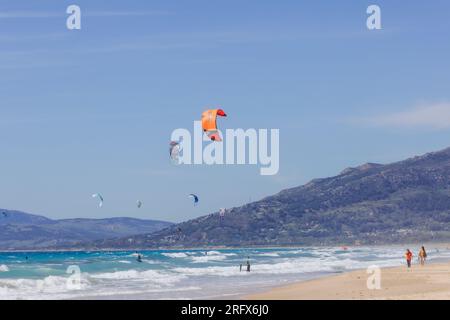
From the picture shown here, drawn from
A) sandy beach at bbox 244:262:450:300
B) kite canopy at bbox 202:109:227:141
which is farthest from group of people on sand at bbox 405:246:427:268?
kite canopy at bbox 202:109:227:141

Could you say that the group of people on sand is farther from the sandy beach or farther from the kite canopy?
the kite canopy

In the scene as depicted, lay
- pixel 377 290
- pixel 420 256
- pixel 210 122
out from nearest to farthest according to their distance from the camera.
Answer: pixel 377 290, pixel 210 122, pixel 420 256

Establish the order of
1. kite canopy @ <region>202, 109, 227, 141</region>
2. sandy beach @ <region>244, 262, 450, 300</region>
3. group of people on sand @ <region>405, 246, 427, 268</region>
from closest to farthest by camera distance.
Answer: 1. sandy beach @ <region>244, 262, 450, 300</region>
2. kite canopy @ <region>202, 109, 227, 141</region>
3. group of people on sand @ <region>405, 246, 427, 268</region>

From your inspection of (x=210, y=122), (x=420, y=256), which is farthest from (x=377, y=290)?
(x=420, y=256)

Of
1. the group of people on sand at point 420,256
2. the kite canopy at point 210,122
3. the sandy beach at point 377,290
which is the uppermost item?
the kite canopy at point 210,122

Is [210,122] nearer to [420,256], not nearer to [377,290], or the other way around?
[377,290]

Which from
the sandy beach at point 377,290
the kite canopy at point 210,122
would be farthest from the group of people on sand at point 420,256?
the kite canopy at point 210,122

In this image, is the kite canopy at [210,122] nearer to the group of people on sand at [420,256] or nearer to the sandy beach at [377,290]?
the sandy beach at [377,290]

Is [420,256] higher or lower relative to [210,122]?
lower

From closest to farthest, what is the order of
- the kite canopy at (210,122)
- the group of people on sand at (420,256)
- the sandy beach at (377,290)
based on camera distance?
the sandy beach at (377,290) < the kite canopy at (210,122) < the group of people on sand at (420,256)
